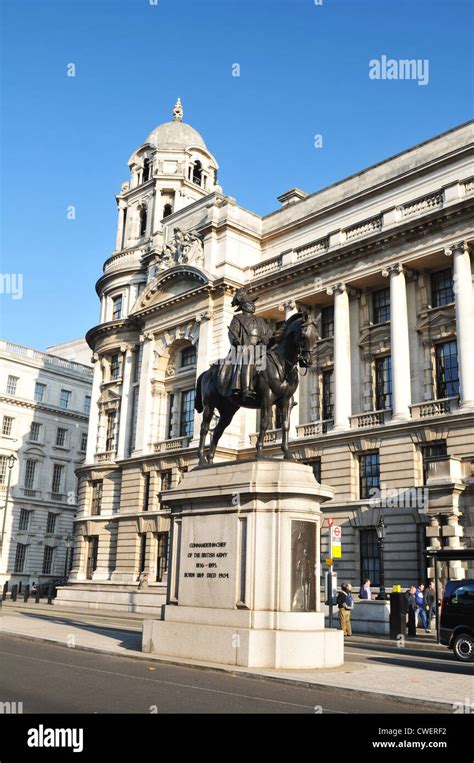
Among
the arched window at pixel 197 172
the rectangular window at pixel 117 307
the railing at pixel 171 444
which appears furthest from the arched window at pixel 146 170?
the railing at pixel 171 444

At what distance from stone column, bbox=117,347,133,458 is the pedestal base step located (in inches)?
1407

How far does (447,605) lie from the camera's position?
60.0 ft

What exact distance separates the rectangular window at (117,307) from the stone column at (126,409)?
4115 mm

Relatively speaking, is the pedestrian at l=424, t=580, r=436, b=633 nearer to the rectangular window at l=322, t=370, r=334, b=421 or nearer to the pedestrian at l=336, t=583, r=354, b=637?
the pedestrian at l=336, t=583, r=354, b=637

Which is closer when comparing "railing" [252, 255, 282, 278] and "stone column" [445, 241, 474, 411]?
"stone column" [445, 241, 474, 411]

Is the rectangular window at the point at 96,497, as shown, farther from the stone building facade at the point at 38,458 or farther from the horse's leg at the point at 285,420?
the horse's leg at the point at 285,420

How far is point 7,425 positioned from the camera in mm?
68625

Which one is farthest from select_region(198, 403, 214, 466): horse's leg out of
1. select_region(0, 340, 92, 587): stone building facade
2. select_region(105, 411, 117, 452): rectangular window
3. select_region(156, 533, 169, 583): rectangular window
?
select_region(0, 340, 92, 587): stone building facade

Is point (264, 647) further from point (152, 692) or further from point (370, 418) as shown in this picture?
point (370, 418)

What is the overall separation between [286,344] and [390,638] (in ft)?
42.2

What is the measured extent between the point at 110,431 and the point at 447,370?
27.2 m

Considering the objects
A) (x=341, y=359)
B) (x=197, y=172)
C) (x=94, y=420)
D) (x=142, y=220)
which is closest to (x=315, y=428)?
(x=341, y=359)

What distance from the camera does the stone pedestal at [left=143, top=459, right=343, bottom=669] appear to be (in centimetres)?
1302
